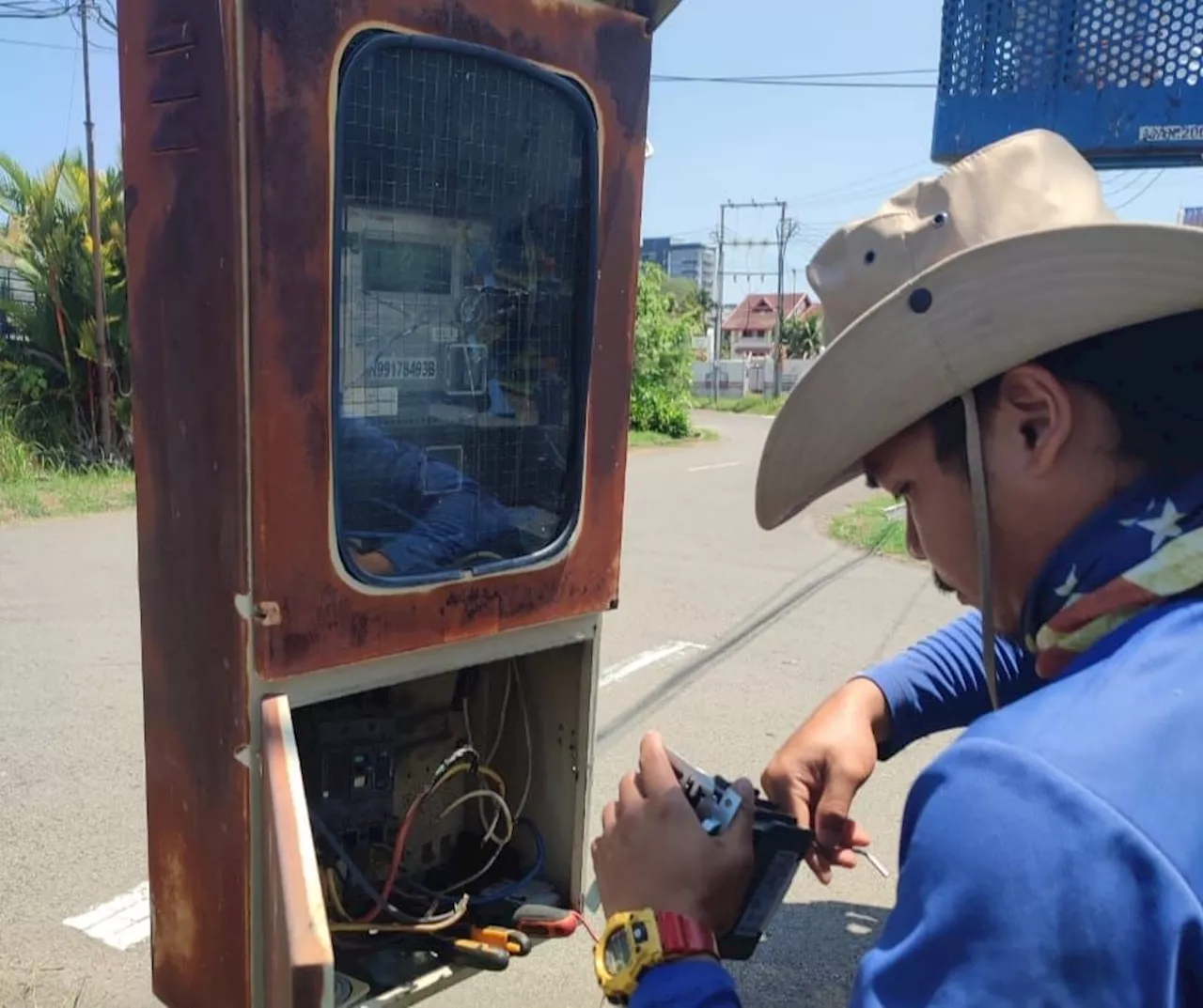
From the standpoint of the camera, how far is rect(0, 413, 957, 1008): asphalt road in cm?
314

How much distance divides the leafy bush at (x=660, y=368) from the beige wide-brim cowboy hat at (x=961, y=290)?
62.4 feet

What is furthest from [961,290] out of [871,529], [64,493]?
[64,493]

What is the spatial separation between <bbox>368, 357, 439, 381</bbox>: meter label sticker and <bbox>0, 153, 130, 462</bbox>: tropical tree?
10130mm

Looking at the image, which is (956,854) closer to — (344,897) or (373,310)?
(373,310)

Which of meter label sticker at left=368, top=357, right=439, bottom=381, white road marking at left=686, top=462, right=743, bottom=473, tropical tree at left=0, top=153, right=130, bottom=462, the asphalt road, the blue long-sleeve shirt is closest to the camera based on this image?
the blue long-sleeve shirt

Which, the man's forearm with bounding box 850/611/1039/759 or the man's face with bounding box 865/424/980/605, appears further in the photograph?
the man's forearm with bounding box 850/611/1039/759

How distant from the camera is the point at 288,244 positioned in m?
1.73

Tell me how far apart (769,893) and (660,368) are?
64.5 ft

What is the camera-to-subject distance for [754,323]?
75.0m

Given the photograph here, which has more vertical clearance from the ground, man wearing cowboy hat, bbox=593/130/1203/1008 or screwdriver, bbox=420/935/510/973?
man wearing cowboy hat, bbox=593/130/1203/1008

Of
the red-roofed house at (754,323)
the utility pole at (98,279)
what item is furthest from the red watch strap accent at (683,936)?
the red-roofed house at (754,323)

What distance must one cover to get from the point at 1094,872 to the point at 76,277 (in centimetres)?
1219

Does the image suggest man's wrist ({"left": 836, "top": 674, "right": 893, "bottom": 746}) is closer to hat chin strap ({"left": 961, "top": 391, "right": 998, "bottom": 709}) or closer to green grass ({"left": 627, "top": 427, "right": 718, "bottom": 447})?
hat chin strap ({"left": 961, "top": 391, "right": 998, "bottom": 709})

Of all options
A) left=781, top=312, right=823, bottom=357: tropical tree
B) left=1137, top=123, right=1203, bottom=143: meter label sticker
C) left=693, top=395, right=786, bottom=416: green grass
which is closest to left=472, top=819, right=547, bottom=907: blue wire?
left=1137, top=123, right=1203, bottom=143: meter label sticker
